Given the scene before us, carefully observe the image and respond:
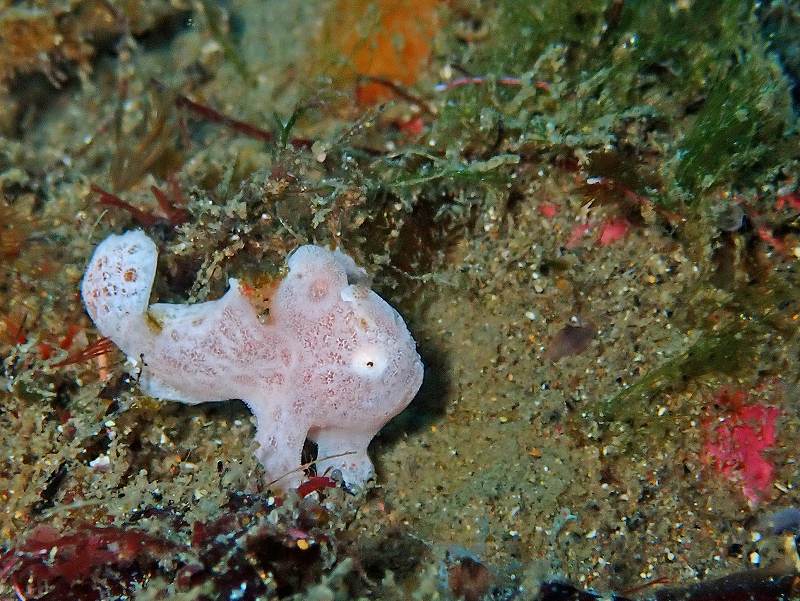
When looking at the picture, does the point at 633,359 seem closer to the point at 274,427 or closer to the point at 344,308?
the point at 344,308

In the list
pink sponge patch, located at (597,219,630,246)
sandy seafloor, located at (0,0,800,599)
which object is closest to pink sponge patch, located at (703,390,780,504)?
sandy seafloor, located at (0,0,800,599)

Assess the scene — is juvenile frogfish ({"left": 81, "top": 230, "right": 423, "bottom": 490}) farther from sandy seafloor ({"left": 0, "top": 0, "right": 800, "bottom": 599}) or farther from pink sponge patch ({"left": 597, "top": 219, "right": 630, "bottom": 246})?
pink sponge patch ({"left": 597, "top": 219, "right": 630, "bottom": 246})

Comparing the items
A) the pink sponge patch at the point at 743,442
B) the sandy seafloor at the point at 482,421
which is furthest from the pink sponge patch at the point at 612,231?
the pink sponge patch at the point at 743,442

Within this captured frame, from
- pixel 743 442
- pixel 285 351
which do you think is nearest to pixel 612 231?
pixel 743 442

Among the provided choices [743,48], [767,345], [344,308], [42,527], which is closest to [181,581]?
[42,527]

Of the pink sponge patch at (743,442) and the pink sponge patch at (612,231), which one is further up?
the pink sponge patch at (612,231)

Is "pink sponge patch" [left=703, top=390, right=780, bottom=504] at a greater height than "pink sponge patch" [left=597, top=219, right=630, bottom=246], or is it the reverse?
"pink sponge patch" [left=597, top=219, right=630, bottom=246]

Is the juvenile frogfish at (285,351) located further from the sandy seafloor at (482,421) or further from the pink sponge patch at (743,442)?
the pink sponge patch at (743,442)
